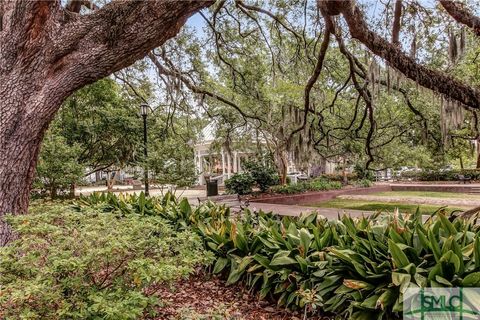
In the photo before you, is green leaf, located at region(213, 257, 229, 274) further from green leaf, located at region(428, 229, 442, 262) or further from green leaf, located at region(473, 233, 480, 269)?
green leaf, located at region(473, 233, 480, 269)

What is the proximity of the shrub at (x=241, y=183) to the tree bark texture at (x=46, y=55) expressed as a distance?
1079cm

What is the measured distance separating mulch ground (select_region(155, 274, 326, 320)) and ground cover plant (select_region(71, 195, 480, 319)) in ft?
0.36

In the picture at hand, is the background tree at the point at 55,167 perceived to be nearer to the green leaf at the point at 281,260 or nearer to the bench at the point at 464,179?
the green leaf at the point at 281,260

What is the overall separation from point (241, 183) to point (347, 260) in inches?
462

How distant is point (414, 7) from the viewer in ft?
22.7

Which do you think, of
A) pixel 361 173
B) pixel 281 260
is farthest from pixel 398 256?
pixel 361 173

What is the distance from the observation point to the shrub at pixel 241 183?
48.4ft

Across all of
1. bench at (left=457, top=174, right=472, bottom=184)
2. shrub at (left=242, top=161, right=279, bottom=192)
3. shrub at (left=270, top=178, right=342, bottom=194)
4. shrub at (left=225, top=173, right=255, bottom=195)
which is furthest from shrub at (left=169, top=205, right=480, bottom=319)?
bench at (left=457, top=174, right=472, bottom=184)

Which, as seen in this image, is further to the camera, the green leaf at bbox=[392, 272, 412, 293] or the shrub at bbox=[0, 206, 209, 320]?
the green leaf at bbox=[392, 272, 412, 293]

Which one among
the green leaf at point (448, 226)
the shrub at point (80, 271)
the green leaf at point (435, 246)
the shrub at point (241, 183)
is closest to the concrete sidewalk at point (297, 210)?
the shrub at point (241, 183)

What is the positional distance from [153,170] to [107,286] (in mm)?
8378

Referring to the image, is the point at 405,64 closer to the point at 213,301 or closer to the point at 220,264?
the point at 220,264

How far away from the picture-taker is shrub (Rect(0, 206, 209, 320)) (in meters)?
2.42

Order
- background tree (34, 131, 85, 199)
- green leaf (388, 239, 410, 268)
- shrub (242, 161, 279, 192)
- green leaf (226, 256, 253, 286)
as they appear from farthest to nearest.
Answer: shrub (242, 161, 279, 192) → background tree (34, 131, 85, 199) → green leaf (226, 256, 253, 286) → green leaf (388, 239, 410, 268)
